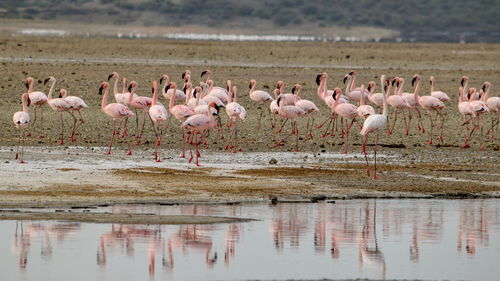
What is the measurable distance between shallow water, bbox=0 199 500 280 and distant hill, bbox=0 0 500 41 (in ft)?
258

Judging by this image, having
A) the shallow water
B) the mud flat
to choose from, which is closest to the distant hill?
the mud flat

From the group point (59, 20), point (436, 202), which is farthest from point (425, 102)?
point (59, 20)

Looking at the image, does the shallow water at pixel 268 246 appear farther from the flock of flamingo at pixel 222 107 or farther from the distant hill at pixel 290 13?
the distant hill at pixel 290 13

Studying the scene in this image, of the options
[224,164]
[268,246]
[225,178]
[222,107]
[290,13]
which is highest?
[290,13]

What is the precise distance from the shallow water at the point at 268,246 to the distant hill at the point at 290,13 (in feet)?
258

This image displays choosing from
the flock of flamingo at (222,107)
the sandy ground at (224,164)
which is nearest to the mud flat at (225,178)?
the sandy ground at (224,164)

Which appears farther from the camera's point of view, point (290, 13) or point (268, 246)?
point (290, 13)

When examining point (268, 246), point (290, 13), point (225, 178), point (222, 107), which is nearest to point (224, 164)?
point (225, 178)

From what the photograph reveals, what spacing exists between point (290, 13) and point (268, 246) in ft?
303

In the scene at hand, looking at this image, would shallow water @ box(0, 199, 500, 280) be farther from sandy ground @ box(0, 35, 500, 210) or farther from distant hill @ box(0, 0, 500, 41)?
distant hill @ box(0, 0, 500, 41)

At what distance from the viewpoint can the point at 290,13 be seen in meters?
105

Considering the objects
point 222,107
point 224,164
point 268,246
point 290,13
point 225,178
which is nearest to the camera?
point 268,246

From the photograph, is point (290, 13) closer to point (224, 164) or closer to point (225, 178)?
point (224, 164)

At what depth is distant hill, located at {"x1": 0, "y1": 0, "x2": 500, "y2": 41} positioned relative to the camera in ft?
317
